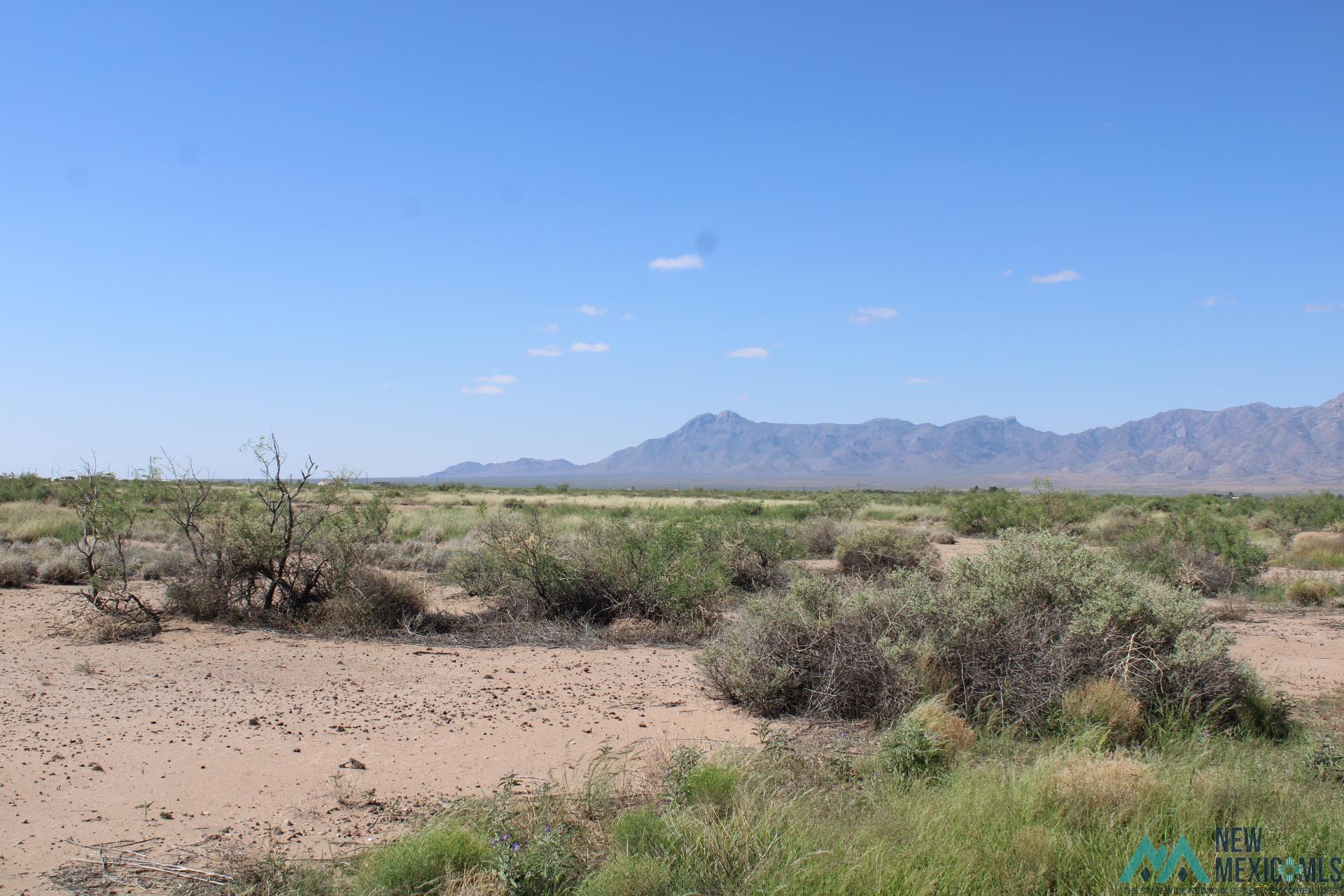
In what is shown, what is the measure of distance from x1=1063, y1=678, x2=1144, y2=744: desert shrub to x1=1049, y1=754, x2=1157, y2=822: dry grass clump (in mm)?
1379

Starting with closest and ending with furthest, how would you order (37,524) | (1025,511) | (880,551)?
(880,551) < (37,524) < (1025,511)

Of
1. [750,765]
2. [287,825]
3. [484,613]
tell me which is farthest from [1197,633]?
[484,613]

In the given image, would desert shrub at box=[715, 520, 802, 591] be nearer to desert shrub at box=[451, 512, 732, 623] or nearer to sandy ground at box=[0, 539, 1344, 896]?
desert shrub at box=[451, 512, 732, 623]

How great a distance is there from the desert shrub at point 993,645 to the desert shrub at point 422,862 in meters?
3.91

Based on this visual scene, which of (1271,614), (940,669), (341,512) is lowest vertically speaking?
(1271,614)

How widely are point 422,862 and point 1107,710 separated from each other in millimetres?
5203

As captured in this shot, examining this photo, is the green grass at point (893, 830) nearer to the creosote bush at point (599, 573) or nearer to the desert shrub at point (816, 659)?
the desert shrub at point (816, 659)

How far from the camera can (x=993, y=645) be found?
7715 mm

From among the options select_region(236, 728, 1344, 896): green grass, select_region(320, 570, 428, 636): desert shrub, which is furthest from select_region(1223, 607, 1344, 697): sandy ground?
select_region(320, 570, 428, 636): desert shrub

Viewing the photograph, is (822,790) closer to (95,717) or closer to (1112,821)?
(1112,821)

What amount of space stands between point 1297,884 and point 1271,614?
11867mm

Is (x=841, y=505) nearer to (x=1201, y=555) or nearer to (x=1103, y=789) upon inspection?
(x=1201, y=555)

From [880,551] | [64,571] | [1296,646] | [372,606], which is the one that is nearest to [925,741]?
[1296,646]

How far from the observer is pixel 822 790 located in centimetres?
584
